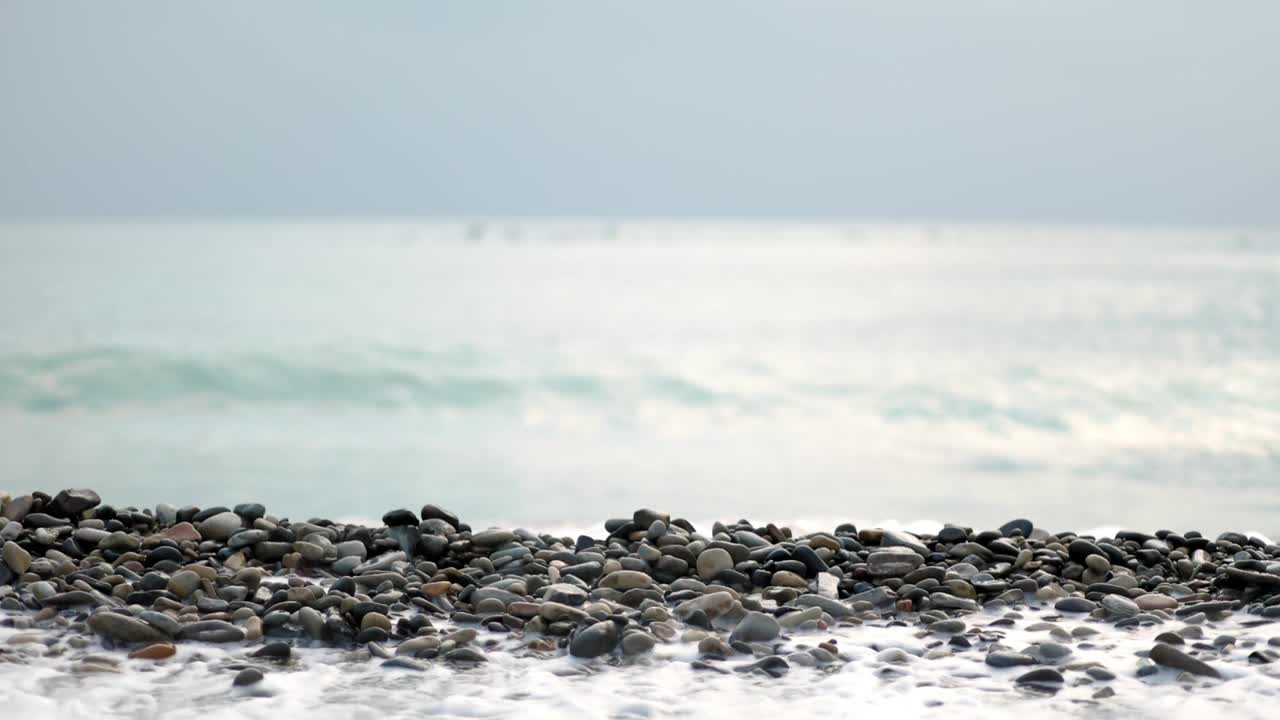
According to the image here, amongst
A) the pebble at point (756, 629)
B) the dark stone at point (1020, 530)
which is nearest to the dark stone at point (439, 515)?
the pebble at point (756, 629)

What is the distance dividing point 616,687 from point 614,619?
37 centimetres

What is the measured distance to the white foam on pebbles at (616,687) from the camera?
2.53 m

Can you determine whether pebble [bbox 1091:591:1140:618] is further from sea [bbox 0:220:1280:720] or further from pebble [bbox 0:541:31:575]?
pebble [bbox 0:541:31:575]

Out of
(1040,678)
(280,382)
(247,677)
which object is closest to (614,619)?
(247,677)

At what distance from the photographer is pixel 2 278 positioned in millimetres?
33812

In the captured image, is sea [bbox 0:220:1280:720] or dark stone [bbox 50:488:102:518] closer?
sea [bbox 0:220:1280:720]

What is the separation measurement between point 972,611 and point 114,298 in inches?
1086

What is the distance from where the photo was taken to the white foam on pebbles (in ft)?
8.29

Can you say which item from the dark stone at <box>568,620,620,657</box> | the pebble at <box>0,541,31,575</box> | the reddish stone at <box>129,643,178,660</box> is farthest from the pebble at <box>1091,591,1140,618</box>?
the pebble at <box>0,541,31,575</box>

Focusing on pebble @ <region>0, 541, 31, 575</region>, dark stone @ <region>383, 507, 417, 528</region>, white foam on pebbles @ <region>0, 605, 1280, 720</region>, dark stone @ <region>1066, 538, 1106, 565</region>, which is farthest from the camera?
dark stone @ <region>383, 507, 417, 528</region>

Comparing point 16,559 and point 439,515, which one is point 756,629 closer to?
point 439,515

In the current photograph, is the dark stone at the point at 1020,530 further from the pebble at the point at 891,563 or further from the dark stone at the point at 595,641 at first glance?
the dark stone at the point at 595,641

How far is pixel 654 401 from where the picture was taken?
15.7m

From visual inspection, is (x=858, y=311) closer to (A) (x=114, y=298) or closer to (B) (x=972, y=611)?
(A) (x=114, y=298)
